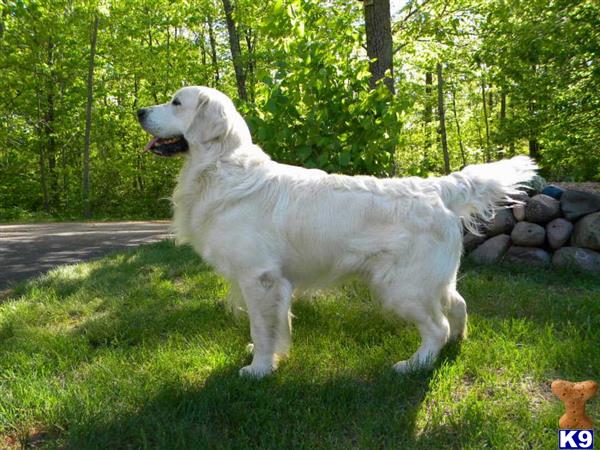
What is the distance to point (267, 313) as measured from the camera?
3016 millimetres

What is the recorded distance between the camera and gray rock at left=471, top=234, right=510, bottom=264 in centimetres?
547

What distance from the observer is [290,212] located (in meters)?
3.00

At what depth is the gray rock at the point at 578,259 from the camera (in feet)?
16.1

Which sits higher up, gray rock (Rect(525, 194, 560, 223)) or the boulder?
the boulder

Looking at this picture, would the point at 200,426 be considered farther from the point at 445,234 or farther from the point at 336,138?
the point at 336,138

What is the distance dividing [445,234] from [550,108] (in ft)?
25.9

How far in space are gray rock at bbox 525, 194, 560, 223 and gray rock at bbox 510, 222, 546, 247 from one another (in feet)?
0.29

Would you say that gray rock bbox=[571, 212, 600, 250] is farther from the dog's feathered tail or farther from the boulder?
the dog's feathered tail

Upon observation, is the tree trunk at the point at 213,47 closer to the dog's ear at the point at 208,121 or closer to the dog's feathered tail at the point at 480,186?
the dog's ear at the point at 208,121

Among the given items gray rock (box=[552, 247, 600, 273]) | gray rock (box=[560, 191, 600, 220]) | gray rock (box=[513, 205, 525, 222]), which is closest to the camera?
gray rock (box=[552, 247, 600, 273])

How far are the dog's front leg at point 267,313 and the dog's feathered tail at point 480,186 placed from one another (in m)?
1.22

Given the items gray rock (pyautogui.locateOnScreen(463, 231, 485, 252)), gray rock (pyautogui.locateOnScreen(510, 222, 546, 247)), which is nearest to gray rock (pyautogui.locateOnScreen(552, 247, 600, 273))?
gray rock (pyautogui.locateOnScreen(510, 222, 546, 247))

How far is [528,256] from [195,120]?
13.4 ft

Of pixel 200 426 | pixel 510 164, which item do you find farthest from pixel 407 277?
pixel 200 426
